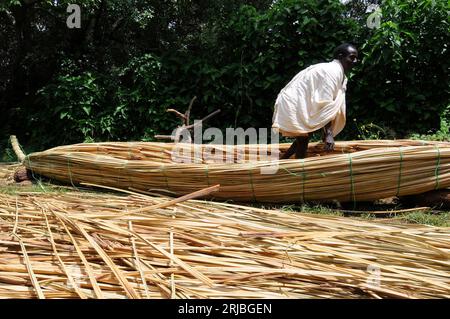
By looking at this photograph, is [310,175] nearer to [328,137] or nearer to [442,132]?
[328,137]

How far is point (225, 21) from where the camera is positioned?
6363mm

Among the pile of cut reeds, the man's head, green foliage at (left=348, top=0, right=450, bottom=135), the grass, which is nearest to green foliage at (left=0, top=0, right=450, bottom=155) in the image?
green foliage at (left=348, top=0, right=450, bottom=135)

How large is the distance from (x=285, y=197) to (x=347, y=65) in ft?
3.89

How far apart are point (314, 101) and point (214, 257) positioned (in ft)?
6.03

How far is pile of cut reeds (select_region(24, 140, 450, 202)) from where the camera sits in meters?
2.52

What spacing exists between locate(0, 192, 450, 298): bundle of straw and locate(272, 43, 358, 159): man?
1.23m

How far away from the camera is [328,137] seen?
119 inches

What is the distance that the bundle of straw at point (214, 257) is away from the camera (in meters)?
1.26

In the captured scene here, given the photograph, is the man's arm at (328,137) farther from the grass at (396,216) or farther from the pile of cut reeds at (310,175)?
the grass at (396,216)

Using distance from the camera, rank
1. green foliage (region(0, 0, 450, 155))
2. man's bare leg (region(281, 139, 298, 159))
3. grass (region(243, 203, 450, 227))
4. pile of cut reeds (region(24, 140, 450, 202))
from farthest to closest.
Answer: green foliage (region(0, 0, 450, 155)) → man's bare leg (region(281, 139, 298, 159)) → pile of cut reeds (region(24, 140, 450, 202)) → grass (region(243, 203, 450, 227))

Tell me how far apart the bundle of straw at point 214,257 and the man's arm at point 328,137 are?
122cm

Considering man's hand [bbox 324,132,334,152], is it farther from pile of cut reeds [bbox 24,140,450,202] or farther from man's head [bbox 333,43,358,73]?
man's head [bbox 333,43,358,73]

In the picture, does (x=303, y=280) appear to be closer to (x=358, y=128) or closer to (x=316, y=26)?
(x=358, y=128)
